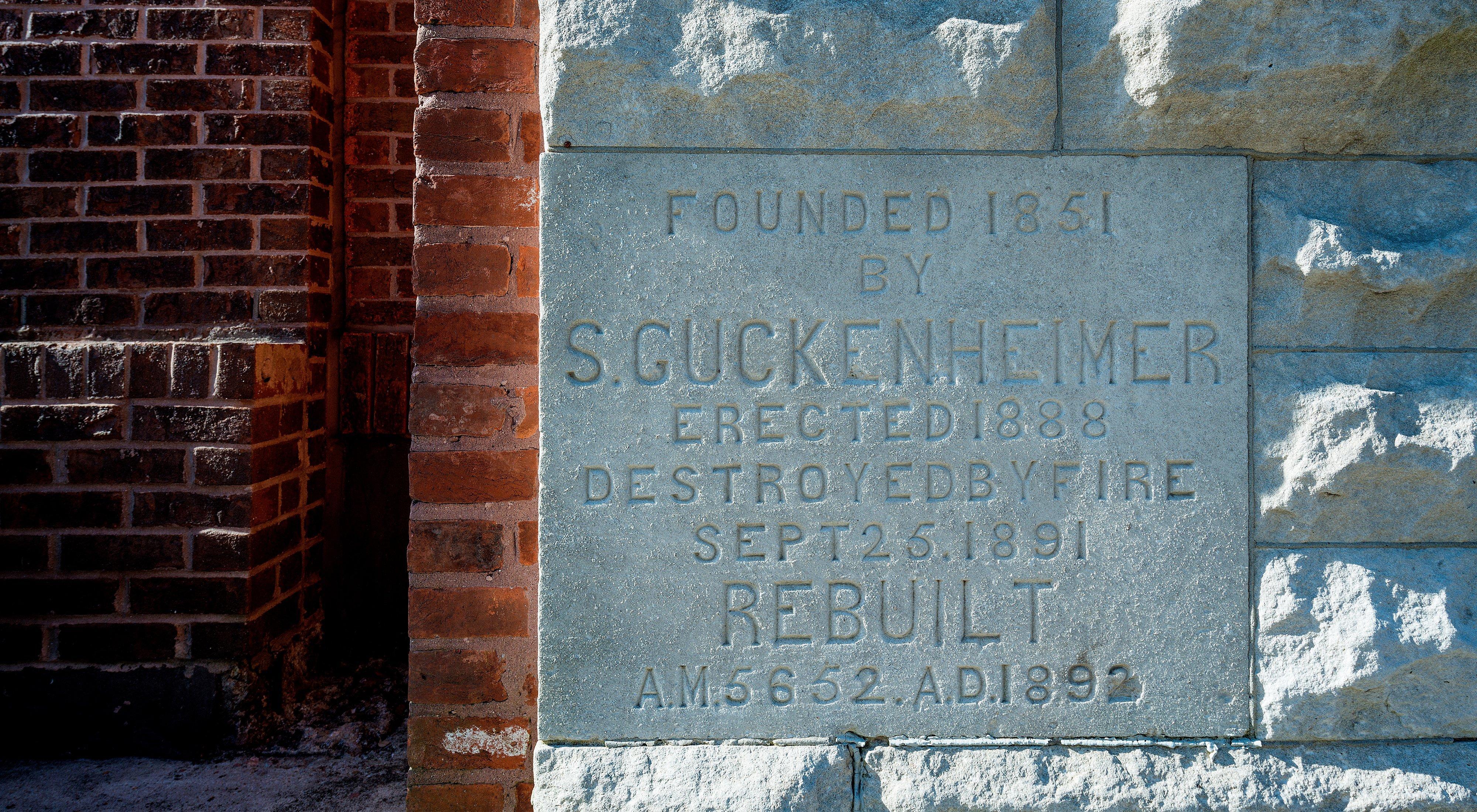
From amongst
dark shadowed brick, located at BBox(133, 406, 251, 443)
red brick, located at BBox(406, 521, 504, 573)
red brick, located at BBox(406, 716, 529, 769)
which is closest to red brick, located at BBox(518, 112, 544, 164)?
red brick, located at BBox(406, 521, 504, 573)

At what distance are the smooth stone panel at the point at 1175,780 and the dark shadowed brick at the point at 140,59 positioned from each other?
90.9 inches

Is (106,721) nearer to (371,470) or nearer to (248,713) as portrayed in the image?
(248,713)

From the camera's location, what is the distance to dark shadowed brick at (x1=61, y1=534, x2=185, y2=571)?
1979 millimetres

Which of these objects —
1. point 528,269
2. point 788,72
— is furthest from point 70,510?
point 788,72

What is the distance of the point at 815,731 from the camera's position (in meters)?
1.36

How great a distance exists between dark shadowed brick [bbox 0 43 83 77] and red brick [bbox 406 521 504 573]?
168 cm

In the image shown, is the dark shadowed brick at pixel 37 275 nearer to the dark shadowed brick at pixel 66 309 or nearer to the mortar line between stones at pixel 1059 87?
the dark shadowed brick at pixel 66 309

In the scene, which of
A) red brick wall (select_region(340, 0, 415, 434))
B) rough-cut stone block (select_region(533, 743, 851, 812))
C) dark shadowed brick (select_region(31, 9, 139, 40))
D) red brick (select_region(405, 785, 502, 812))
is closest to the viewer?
rough-cut stone block (select_region(533, 743, 851, 812))

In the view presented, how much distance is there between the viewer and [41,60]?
2.06m

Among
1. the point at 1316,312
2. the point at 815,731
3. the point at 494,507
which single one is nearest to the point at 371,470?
the point at 494,507

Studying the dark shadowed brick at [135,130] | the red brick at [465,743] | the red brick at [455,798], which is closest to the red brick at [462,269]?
the red brick at [465,743]

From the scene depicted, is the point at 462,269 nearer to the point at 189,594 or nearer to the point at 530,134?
the point at 530,134

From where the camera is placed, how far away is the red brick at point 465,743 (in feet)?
4.62

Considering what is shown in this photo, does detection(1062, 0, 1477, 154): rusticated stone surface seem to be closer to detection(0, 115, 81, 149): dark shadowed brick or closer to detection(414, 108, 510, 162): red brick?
detection(414, 108, 510, 162): red brick
